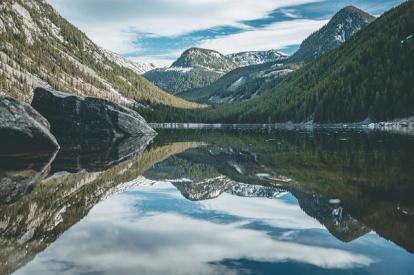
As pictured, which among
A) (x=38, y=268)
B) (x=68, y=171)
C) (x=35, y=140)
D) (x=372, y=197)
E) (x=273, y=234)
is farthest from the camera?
(x=35, y=140)

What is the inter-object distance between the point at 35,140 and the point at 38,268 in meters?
46.1

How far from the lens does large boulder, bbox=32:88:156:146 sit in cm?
9319

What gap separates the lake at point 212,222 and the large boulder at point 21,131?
17689mm

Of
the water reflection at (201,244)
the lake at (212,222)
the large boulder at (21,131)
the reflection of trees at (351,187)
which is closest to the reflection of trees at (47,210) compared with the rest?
the lake at (212,222)

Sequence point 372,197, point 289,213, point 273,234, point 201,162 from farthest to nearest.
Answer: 1. point 201,162
2. point 372,197
3. point 289,213
4. point 273,234

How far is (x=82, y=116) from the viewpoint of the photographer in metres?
99.4

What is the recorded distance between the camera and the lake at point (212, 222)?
12.7 meters

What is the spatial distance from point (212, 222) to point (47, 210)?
729 cm

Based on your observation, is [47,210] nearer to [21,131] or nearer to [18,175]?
[18,175]

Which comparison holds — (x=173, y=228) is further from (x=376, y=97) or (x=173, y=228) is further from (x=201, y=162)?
(x=376, y=97)

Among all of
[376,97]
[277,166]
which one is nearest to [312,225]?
[277,166]

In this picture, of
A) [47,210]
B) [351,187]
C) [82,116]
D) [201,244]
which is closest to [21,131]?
[47,210]

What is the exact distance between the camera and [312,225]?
1709 centimetres

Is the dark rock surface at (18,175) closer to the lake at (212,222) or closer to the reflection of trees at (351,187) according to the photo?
the lake at (212,222)
